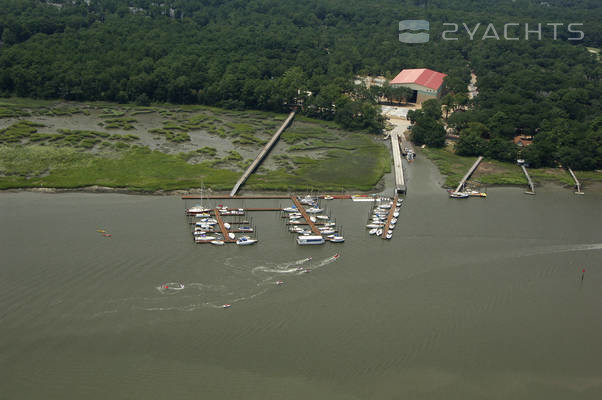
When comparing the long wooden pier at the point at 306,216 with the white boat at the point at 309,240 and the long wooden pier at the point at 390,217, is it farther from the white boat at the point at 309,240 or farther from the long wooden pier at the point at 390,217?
the long wooden pier at the point at 390,217

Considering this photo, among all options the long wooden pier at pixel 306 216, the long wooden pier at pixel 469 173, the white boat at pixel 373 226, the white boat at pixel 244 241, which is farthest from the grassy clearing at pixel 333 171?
the white boat at pixel 244 241

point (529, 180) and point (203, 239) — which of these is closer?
point (203, 239)

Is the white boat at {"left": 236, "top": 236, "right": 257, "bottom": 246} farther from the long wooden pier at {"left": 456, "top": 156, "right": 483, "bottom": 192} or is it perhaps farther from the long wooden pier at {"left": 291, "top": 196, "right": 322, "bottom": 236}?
the long wooden pier at {"left": 456, "top": 156, "right": 483, "bottom": 192}

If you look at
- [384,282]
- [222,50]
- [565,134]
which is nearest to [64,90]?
[222,50]

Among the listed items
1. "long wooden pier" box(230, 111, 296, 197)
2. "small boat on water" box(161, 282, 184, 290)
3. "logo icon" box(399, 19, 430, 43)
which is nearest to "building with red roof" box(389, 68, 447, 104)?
"long wooden pier" box(230, 111, 296, 197)

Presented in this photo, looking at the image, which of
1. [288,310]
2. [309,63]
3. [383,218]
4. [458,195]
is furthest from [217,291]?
[309,63]

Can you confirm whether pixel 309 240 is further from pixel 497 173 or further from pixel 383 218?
pixel 497 173

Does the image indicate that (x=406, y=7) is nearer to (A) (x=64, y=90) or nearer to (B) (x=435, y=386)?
(A) (x=64, y=90)
